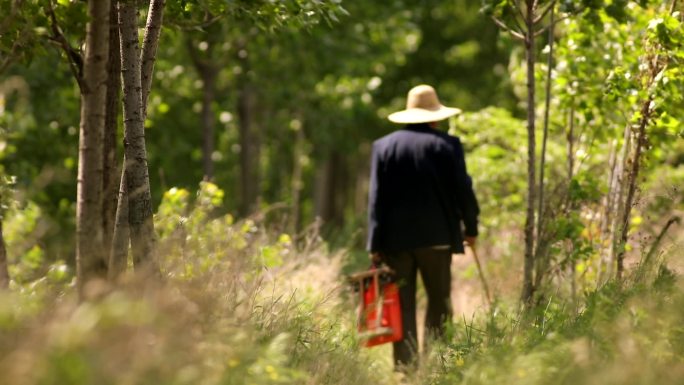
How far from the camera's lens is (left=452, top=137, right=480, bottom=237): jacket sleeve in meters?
7.46

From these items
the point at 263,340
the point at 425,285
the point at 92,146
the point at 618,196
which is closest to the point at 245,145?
the point at 425,285

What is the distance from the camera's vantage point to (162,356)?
3383 millimetres

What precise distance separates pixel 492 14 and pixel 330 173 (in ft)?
57.0

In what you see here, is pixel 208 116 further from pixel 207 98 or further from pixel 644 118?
pixel 644 118

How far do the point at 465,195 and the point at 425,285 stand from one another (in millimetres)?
692

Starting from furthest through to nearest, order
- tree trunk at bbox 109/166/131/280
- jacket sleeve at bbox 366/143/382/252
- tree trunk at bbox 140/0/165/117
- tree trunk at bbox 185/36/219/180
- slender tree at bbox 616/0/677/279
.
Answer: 1. tree trunk at bbox 185/36/219/180
2. jacket sleeve at bbox 366/143/382/252
3. slender tree at bbox 616/0/677/279
4. tree trunk at bbox 140/0/165/117
5. tree trunk at bbox 109/166/131/280

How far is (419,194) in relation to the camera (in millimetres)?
7480

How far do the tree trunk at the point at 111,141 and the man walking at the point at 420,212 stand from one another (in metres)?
2.42

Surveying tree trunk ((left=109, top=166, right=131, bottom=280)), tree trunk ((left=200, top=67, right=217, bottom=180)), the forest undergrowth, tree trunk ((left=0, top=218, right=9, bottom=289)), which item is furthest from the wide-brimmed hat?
tree trunk ((left=200, top=67, right=217, bottom=180))

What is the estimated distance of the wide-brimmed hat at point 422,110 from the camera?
25.1 feet

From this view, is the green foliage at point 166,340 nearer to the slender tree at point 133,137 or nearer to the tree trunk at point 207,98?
the slender tree at point 133,137

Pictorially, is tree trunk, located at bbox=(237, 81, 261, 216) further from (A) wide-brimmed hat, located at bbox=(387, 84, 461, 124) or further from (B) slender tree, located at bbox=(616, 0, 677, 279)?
(B) slender tree, located at bbox=(616, 0, 677, 279)

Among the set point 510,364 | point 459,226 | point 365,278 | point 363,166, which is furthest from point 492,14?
point 363,166

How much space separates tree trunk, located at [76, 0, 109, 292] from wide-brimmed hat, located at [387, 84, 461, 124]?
3402 millimetres
